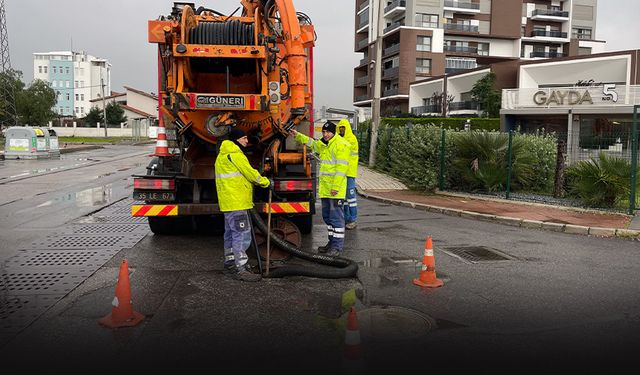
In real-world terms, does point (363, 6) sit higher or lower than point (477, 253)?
higher

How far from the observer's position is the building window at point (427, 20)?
68000 mm

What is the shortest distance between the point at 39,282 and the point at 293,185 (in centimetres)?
345

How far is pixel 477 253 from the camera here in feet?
26.4

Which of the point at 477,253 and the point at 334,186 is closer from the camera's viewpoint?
the point at 334,186

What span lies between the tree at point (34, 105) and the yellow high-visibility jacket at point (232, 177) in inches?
2361

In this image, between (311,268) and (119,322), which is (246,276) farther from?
(119,322)

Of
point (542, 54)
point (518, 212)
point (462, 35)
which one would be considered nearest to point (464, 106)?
point (462, 35)

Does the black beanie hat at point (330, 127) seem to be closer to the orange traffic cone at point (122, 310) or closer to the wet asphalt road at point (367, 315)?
the wet asphalt road at point (367, 315)

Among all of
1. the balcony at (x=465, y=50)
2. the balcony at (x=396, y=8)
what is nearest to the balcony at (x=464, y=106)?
the balcony at (x=465, y=50)

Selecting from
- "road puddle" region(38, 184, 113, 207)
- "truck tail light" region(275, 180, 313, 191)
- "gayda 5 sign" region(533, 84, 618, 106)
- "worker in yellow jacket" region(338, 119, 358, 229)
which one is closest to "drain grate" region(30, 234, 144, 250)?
"truck tail light" region(275, 180, 313, 191)

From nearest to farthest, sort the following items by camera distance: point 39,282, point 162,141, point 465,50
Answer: point 39,282
point 162,141
point 465,50

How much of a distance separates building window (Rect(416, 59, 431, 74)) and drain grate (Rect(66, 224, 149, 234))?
204 feet

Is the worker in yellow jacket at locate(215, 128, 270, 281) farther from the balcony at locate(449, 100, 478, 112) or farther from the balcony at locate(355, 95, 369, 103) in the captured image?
the balcony at locate(355, 95, 369, 103)

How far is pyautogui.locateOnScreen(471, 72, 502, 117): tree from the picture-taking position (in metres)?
49.7
